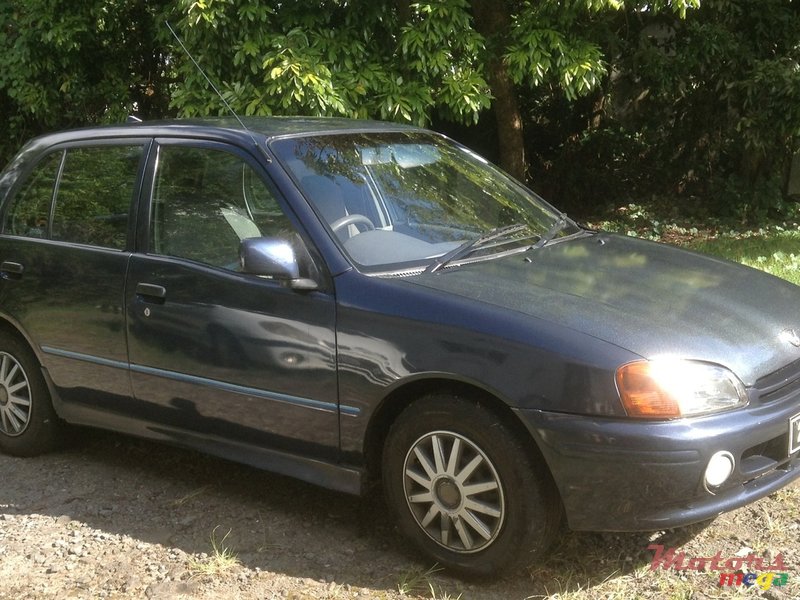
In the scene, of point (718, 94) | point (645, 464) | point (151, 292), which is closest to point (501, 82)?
point (718, 94)

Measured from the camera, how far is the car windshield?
403 cm

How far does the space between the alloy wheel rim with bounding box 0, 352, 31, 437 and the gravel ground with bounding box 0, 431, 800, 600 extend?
0.36 meters

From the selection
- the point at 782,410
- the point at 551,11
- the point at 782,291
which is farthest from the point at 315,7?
the point at 782,410

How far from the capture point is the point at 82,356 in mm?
4664

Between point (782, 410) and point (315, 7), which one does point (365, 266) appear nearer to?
point (782, 410)

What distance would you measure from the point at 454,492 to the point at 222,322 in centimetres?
122

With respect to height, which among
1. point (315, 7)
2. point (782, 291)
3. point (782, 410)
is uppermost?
point (315, 7)

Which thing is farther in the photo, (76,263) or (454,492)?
(76,263)

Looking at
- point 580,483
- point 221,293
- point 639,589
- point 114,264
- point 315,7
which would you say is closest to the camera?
point 580,483

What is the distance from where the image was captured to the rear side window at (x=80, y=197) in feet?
15.3

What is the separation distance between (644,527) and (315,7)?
20.5ft

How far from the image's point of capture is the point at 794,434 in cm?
353

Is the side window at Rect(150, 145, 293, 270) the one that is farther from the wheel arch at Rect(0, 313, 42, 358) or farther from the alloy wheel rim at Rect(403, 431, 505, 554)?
the alloy wheel rim at Rect(403, 431, 505, 554)

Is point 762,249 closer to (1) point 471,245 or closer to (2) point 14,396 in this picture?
(1) point 471,245
